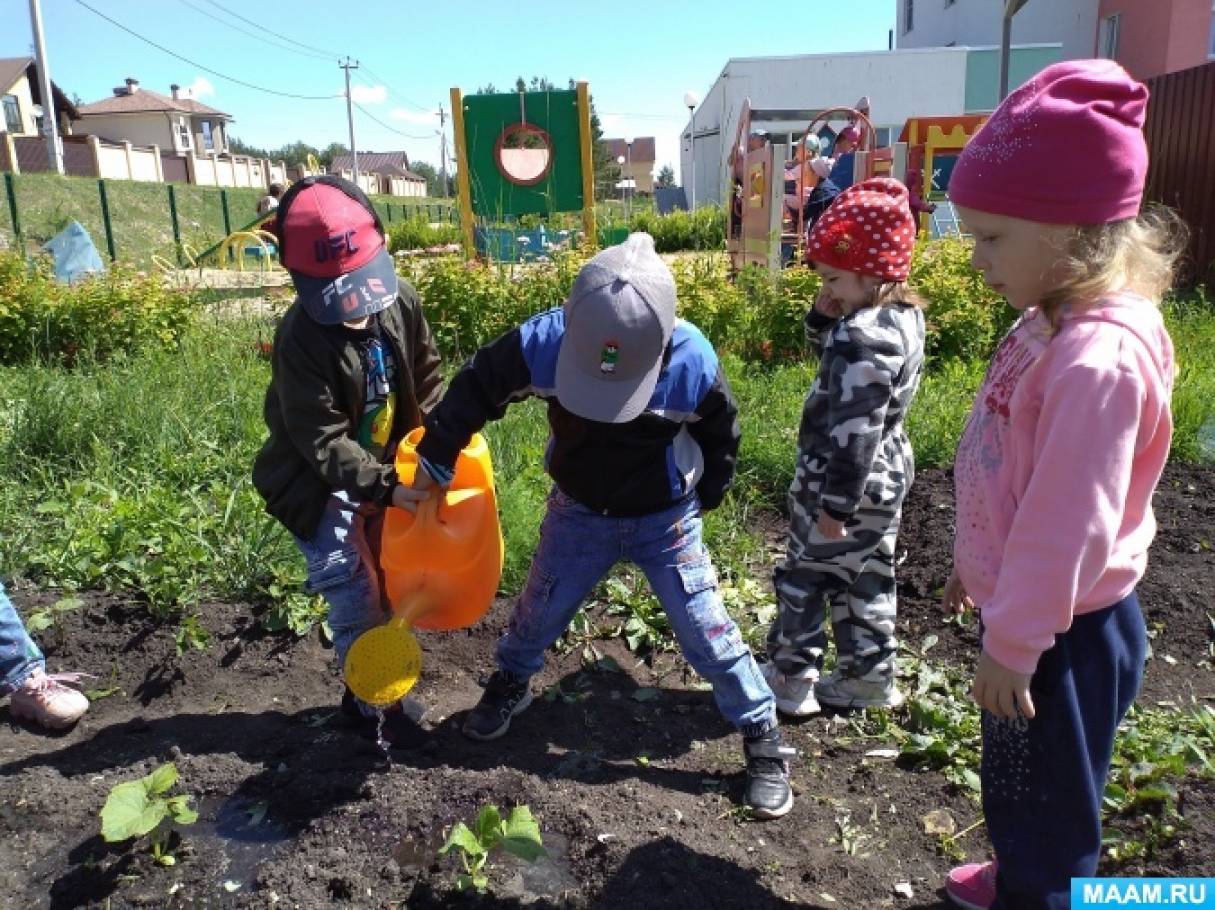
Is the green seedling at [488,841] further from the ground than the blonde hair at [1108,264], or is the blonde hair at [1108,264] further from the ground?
the blonde hair at [1108,264]

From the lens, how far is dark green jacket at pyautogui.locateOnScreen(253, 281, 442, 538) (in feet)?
6.73

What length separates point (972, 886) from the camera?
1.86 meters

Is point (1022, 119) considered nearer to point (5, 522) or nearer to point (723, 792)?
point (723, 792)

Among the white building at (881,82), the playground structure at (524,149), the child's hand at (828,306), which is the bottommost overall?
the child's hand at (828,306)

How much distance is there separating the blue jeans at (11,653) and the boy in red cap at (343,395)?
2.84 feet

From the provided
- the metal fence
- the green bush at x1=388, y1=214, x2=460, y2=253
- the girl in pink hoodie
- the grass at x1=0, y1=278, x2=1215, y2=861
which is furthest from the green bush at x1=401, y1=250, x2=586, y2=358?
the green bush at x1=388, y1=214, x2=460, y2=253

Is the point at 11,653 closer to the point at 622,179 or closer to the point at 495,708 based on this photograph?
the point at 495,708

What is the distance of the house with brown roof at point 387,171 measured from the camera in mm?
63594

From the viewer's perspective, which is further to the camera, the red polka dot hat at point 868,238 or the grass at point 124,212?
the grass at point 124,212

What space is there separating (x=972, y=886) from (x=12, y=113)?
46101mm

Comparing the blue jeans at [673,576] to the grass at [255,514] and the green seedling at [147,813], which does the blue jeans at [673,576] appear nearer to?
the grass at [255,514]

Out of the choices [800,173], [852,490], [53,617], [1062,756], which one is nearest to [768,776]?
[852,490]

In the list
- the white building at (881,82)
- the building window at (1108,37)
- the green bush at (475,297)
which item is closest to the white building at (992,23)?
the building window at (1108,37)

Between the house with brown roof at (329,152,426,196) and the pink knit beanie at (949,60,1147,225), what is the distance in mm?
59541
